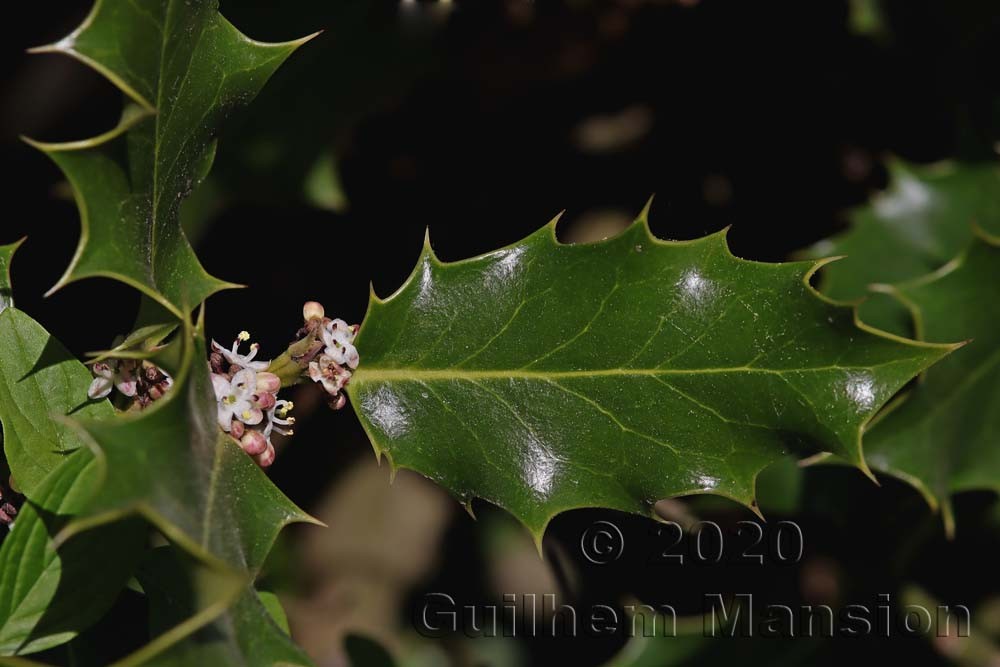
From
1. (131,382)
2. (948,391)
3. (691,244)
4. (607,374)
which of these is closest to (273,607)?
(131,382)

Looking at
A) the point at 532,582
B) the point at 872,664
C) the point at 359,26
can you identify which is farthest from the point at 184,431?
the point at 532,582

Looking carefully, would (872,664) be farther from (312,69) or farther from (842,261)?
(312,69)

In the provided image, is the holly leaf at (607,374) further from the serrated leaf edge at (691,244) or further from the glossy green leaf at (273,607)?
the glossy green leaf at (273,607)

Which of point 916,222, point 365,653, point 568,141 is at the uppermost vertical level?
point 568,141

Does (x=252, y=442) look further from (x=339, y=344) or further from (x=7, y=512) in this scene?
(x=7, y=512)

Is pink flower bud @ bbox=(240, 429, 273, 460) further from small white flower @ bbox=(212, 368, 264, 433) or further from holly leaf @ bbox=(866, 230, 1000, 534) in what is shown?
holly leaf @ bbox=(866, 230, 1000, 534)

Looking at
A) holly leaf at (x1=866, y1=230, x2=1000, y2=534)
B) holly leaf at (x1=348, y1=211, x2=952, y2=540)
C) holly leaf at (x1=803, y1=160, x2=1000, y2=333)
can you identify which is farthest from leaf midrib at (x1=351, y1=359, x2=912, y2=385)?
holly leaf at (x1=803, y1=160, x2=1000, y2=333)
